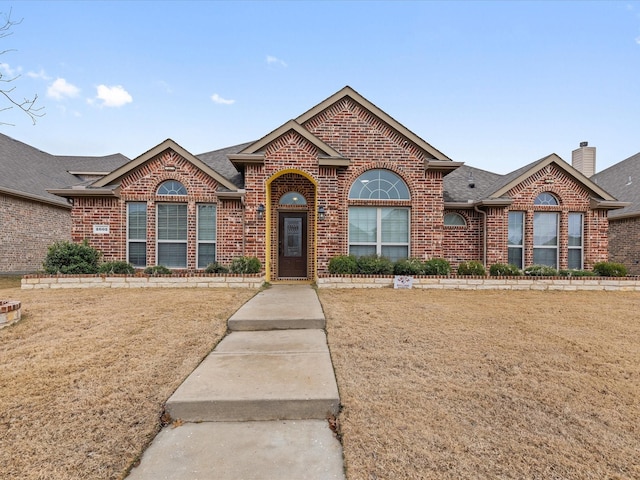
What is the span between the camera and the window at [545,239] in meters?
11.4

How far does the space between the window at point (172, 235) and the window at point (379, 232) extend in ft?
18.2

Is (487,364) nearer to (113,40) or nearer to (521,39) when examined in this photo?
(521,39)

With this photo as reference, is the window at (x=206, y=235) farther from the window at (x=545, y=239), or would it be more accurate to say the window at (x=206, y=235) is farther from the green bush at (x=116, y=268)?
the window at (x=545, y=239)

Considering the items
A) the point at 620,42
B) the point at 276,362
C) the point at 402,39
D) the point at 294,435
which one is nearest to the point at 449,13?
the point at 402,39

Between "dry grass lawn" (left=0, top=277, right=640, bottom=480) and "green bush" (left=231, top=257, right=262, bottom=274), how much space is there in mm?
3123

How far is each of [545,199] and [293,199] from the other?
898 centimetres

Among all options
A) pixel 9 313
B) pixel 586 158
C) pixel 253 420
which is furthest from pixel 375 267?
pixel 586 158

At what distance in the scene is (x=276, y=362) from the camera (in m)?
3.64

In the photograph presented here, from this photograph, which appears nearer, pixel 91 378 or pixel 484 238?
pixel 91 378

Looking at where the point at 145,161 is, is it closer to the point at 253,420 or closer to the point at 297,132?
the point at 297,132

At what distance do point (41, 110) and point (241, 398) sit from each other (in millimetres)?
6630

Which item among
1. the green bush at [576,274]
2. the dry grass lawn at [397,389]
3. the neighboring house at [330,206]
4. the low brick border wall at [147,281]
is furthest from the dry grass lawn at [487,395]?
the neighboring house at [330,206]

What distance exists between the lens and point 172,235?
10492mm

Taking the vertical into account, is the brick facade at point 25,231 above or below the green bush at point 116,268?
above
